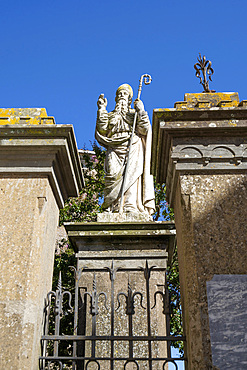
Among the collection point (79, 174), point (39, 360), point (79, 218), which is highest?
point (79, 218)

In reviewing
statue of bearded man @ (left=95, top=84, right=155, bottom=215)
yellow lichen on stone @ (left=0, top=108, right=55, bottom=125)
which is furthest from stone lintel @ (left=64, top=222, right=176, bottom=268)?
yellow lichen on stone @ (left=0, top=108, right=55, bottom=125)

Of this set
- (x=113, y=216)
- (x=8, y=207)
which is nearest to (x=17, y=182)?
(x=8, y=207)

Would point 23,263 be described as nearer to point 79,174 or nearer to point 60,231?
point 79,174

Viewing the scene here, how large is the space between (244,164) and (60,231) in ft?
46.2

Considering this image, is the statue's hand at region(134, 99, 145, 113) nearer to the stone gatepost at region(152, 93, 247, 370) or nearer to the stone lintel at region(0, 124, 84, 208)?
the stone gatepost at region(152, 93, 247, 370)

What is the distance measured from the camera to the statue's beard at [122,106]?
687 cm

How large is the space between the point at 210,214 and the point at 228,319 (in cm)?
79

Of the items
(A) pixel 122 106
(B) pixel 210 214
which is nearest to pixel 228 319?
(B) pixel 210 214

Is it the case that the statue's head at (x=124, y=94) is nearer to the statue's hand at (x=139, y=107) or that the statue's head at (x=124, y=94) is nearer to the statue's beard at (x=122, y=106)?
the statue's beard at (x=122, y=106)

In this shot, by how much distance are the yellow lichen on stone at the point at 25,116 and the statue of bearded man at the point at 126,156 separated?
9.04 feet

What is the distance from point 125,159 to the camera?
6605 millimetres

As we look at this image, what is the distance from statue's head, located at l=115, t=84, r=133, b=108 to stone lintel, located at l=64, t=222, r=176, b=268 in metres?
2.53

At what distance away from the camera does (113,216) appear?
19.5 ft

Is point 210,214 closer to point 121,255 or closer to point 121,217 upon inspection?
point 121,255
